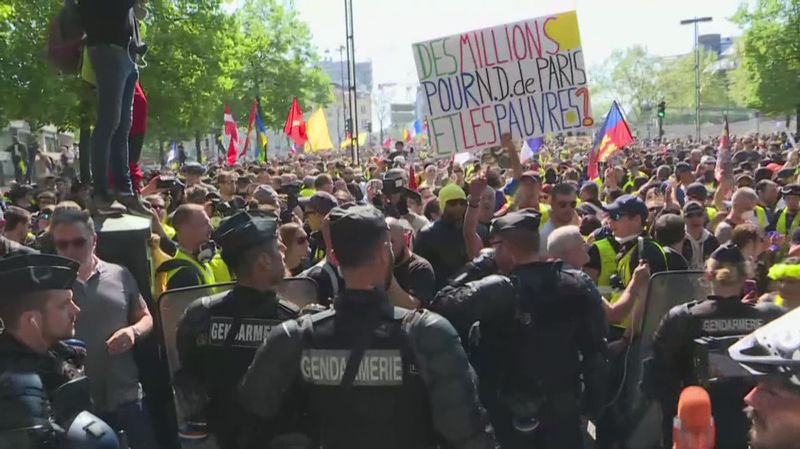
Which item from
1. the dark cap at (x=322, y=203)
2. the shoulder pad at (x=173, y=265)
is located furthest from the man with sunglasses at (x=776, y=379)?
the dark cap at (x=322, y=203)

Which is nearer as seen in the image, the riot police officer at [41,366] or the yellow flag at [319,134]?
the riot police officer at [41,366]

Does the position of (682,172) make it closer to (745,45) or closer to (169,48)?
(169,48)

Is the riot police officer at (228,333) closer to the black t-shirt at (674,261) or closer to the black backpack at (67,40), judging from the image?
the black backpack at (67,40)

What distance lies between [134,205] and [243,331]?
8.19 feet

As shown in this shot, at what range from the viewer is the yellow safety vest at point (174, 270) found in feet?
16.4

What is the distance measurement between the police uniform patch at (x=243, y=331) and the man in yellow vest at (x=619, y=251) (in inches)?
119

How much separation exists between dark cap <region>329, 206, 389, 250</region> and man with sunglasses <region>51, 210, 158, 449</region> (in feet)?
5.60

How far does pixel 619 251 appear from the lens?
6141 millimetres

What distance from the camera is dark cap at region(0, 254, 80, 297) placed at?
9.79 ft

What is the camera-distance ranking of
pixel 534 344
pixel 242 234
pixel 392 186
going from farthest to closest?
pixel 392 186 → pixel 534 344 → pixel 242 234

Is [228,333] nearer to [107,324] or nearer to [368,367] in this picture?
[368,367]

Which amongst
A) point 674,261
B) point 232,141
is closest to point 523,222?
point 674,261

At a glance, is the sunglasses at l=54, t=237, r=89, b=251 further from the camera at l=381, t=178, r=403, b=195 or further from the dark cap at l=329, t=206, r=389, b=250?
the camera at l=381, t=178, r=403, b=195

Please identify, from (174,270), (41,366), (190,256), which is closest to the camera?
(41,366)
